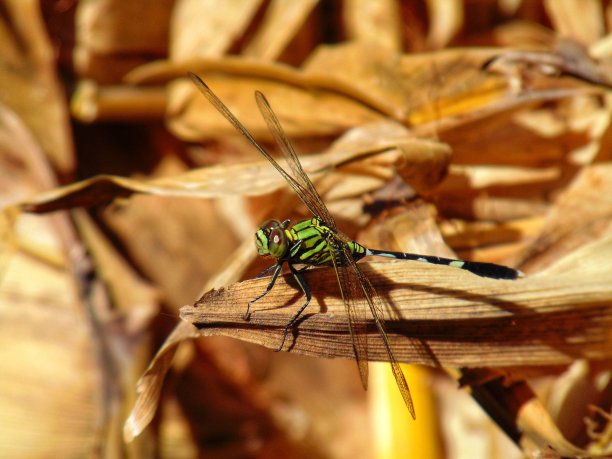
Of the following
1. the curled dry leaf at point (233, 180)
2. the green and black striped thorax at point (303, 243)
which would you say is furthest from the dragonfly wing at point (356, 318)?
the curled dry leaf at point (233, 180)

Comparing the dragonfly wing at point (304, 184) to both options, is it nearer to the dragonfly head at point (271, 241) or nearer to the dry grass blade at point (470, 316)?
the dragonfly head at point (271, 241)

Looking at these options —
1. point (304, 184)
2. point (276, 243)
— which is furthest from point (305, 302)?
point (304, 184)

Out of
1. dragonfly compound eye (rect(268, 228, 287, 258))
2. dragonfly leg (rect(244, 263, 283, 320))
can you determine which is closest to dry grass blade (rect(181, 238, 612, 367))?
dragonfly leg (rect(244, 263, 283, 320))

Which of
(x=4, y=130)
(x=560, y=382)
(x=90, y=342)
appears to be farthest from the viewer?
(x=4, y=130)

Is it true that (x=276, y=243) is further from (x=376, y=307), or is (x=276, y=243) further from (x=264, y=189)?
(x=376, y=307)

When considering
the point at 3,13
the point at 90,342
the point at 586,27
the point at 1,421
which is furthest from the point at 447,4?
the point at 1,421

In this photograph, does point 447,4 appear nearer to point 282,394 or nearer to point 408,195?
point 408,195

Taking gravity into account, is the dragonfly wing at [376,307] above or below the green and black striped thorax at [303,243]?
below
